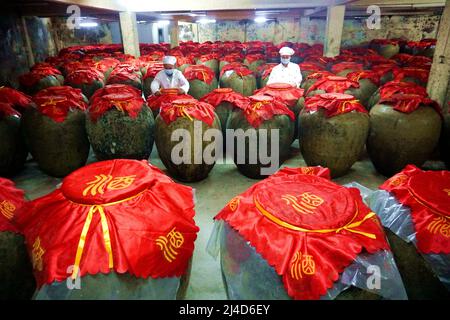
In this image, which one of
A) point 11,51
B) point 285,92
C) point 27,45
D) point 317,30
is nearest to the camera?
point 285,92

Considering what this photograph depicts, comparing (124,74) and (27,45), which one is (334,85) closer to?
(124,74)

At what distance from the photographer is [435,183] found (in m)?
2.03

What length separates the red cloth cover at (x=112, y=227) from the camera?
1.46 m

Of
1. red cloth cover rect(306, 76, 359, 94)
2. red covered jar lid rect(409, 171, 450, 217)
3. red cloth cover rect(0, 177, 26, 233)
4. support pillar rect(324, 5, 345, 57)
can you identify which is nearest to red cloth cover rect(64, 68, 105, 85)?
red cloth cover rect(0, 177, 26, 233)

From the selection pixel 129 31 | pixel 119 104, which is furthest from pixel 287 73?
pixel 129 31

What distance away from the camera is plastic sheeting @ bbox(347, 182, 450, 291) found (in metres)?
1.65

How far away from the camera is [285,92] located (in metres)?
4.52

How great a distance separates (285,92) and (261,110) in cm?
100

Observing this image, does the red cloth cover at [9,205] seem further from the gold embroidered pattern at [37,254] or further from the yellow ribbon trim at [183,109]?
the yellow ribbon trim at [183,109]

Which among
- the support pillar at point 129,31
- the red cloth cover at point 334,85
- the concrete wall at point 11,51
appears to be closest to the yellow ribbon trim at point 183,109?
the red cloth cover at point 334,85

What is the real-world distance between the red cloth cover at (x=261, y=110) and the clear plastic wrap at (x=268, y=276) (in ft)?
7.46

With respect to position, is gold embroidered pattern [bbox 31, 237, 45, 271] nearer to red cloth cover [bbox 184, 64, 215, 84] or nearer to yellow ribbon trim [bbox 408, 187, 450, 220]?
yellow ribbon trim [bbox 408, 187, 450, 220]

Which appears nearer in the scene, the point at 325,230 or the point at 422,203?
the point at 325,230

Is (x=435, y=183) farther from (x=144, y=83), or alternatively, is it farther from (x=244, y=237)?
(x=144, y=83)
